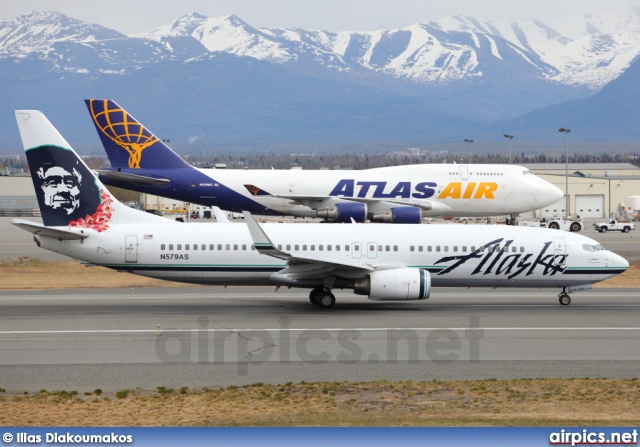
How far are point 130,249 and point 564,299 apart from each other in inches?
636

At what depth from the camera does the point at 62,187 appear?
35625 millimetres

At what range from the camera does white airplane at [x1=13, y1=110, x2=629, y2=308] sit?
34.8 meters

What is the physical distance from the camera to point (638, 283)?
150 feet

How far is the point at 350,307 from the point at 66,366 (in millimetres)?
13904

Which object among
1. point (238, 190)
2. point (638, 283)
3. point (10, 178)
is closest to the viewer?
point (638, 283)

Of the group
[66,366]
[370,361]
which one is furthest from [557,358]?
[66,366]

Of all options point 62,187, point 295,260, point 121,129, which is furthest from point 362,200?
point 62,187

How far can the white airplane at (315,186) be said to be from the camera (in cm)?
5669

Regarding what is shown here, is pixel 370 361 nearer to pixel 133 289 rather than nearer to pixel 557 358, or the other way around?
pixel 557 358

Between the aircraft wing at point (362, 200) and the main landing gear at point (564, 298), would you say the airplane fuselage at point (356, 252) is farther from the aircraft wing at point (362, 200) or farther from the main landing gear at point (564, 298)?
the aircraft wing at point (362, 200)

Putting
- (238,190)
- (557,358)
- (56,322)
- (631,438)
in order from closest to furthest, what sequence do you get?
(631,438), (557,358), (56,322), (238,190)

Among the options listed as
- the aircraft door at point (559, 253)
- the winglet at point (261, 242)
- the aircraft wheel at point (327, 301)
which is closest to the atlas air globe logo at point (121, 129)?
the aircraft wheel at point (327, 301)

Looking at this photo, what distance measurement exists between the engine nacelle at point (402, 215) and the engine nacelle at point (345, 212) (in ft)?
3.06

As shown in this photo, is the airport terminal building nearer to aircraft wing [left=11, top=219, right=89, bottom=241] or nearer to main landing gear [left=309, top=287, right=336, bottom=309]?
aircraft wing [left=11, top=219, right=89, bottom=241]
